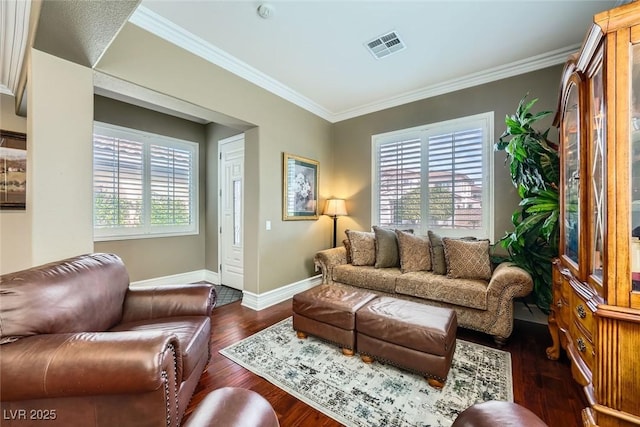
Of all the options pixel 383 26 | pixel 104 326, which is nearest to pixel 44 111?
pixel 104 326

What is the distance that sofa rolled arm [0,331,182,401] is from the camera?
99 centimetres

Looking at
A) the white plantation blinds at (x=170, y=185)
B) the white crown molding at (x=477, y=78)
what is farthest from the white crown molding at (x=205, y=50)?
the white plantation blinds at (x=170, y=185)

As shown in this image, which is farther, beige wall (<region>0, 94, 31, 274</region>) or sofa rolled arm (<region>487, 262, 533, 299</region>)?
beige wall (<region>0, 94, 31, 274</region>)

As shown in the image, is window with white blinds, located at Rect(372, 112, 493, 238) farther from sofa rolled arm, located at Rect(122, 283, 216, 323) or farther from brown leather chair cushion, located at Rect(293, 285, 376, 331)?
sofa rolled arm, located at Rect(122, 283, 216, 323)

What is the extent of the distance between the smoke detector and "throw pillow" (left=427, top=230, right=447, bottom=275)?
2853 millimetres

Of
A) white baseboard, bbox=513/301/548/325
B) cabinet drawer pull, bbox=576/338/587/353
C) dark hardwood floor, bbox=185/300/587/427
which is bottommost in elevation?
dark hardwood floor, bbox=185/300/587/427

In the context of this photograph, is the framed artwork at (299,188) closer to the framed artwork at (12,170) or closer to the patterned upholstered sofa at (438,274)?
the patterned upholstered sofa at (438,274)

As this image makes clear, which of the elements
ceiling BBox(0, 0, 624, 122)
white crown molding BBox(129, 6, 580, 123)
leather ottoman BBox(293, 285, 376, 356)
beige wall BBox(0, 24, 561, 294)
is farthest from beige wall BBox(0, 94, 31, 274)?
leather ottoman BBox(293, 285, 376, 356)

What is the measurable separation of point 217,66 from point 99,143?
2.09 m

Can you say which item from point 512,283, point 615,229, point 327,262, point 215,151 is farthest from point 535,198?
point 215,151

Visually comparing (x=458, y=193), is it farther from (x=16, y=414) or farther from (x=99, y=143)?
(x=99, y=143)

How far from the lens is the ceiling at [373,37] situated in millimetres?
2176

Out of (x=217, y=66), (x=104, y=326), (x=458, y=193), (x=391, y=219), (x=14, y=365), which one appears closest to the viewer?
(x=14, y=365)

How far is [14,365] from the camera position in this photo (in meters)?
1.00
